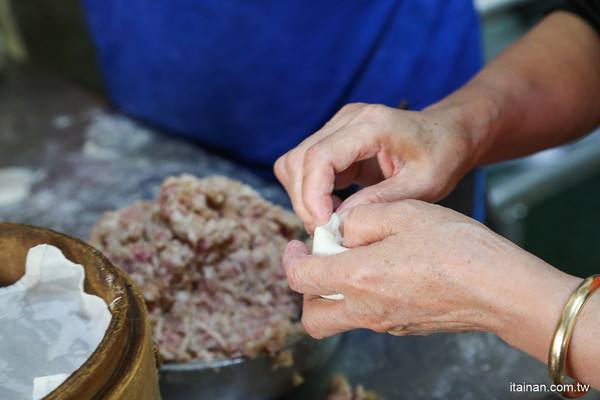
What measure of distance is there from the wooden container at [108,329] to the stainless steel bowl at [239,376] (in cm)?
24

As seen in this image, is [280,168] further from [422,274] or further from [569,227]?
[569,227]

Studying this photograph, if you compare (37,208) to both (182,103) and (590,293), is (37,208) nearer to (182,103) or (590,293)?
(182,103)

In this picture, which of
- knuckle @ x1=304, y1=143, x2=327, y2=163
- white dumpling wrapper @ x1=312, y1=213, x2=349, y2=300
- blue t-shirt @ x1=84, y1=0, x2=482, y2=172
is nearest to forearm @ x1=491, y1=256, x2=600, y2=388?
white dumpling wrapper @ x1=312, y1=213, x2=349, y2=300

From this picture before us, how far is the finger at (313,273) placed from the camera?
3.02 feet

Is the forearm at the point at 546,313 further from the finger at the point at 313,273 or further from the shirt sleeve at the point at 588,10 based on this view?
the shirt sleeve at the point at 588,10

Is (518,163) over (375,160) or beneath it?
beneath

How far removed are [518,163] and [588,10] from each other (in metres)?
2.08

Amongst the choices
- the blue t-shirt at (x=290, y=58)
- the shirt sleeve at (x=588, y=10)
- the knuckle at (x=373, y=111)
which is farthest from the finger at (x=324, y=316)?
the shirt sleeve at (x=588, y=10)

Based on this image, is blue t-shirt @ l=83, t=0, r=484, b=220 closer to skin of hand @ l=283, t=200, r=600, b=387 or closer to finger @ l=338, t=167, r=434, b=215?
finger @ l=338, t=167, r=434, b=215

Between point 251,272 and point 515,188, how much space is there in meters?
2.49

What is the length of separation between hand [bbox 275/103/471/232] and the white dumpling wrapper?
0.02 metres

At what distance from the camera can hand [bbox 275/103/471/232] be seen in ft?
3.49

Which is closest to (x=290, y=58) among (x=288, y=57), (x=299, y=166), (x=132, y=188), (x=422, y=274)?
(x=288, y=57)

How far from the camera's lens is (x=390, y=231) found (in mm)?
911
